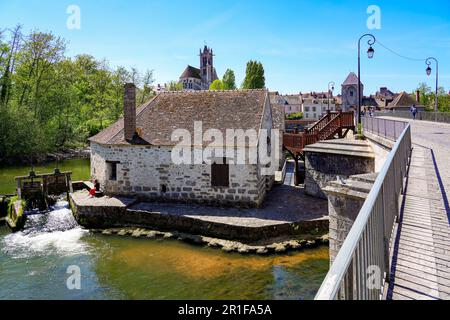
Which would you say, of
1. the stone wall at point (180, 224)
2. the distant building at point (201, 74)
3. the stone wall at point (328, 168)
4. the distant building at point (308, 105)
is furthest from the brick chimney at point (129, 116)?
the distant building at point (201, 74)

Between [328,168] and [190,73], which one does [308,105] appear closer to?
[190,73]

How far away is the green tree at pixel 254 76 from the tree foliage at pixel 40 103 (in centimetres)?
2181

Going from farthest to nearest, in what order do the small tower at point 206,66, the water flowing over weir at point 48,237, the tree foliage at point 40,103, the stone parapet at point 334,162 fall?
the small tower at point 206,66 → the tree foliage at point 40,103 → the stone parapet at point 334,162 → the water flowing over weir at point 48,237

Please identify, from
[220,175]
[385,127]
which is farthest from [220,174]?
[385,127]

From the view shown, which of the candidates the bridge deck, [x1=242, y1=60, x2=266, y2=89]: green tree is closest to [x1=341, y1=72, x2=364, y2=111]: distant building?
[x1=242, y1=60, x2=266, y2=89]: green tree

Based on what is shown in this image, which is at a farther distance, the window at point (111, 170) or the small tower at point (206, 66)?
the small tower at point (206, 66)

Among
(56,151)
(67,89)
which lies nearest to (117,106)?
(67,89)

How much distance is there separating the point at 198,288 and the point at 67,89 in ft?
130

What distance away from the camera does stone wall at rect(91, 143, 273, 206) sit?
654 inches

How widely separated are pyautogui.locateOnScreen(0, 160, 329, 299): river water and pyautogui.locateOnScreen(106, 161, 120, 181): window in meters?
3.92

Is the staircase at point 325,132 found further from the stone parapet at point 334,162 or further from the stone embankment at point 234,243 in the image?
the stone embankment at point 234,243

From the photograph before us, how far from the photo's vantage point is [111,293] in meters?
10.6

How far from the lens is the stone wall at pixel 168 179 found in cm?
1661

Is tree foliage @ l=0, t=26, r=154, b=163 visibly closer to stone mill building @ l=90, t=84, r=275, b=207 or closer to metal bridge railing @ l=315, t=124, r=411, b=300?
stone mill building @ l=90, t=84, r=275, b=207
